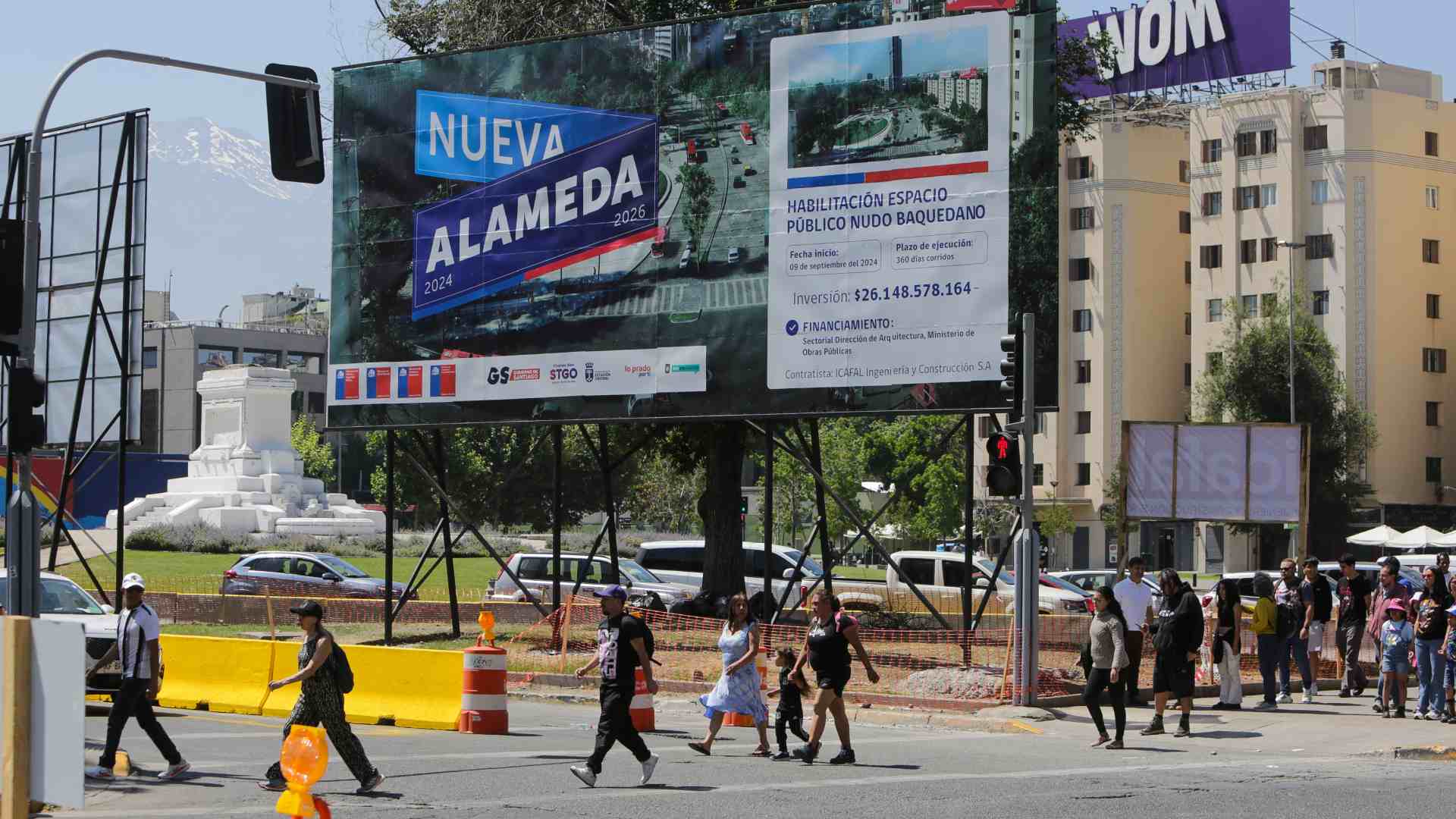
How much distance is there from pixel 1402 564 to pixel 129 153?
33.6 metres

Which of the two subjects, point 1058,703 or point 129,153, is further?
point 129,153

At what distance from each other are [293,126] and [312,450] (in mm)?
103820

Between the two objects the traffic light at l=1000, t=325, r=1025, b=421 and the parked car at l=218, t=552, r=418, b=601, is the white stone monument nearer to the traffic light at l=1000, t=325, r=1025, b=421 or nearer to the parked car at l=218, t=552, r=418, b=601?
the parked car at l=218, t=552, r=418, b=601

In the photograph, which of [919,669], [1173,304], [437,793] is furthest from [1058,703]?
[1173,304]

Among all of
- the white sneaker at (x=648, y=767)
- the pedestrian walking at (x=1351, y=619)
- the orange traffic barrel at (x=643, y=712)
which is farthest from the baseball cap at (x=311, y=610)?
the pedestrian walking at (x=1351, y=619)

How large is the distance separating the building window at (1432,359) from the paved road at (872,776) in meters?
61.4

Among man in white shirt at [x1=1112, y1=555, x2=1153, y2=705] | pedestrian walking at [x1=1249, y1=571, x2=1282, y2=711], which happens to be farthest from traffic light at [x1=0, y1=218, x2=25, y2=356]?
pedestrian walking at [x1=1249, y1=571, x2=1282, y2=711]

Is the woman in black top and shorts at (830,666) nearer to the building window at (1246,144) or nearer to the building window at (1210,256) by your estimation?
the building window at (1246,144)

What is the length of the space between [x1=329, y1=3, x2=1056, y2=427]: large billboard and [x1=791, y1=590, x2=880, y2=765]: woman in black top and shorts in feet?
28.6

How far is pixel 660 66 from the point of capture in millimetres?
26656

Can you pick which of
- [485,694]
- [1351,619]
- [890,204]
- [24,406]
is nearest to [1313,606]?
[1351,619]

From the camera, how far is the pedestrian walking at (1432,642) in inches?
723

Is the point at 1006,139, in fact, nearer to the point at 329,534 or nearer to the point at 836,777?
the point at 836,777

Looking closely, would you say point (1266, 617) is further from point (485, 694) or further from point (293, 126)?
point (293, 126)
